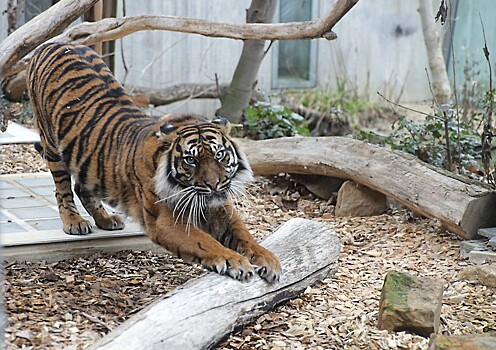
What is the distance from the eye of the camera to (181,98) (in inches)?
339

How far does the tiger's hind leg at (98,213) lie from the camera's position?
14.4 ft

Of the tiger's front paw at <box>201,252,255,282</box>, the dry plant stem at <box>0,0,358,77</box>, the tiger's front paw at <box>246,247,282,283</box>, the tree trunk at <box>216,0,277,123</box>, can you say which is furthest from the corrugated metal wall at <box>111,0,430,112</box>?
the tiger's front paw at <box>201,252,255,282</box>

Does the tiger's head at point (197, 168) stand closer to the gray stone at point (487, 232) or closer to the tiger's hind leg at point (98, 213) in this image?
the tiger's hind leg at point (98, 213)

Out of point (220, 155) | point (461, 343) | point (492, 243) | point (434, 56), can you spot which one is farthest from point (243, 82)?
point (461, 343)

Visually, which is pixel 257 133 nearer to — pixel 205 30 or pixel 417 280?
pixel 205 30

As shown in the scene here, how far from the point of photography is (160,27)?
4.30 meters

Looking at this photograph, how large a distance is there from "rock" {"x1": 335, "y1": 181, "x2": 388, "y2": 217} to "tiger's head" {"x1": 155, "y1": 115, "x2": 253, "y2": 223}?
181 centimetres

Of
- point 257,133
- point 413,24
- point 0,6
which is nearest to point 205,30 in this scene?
point 257,133

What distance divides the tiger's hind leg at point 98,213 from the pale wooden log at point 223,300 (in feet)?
3.29

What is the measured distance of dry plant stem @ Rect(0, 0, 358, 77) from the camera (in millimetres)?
3891

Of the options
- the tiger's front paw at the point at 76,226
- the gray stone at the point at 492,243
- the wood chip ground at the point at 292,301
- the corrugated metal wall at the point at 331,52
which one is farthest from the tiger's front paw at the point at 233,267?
the corrugated metal wall at the point at 331,52

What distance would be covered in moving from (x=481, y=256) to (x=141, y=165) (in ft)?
6.67

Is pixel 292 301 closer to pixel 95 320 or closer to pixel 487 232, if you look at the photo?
pixel 95 320

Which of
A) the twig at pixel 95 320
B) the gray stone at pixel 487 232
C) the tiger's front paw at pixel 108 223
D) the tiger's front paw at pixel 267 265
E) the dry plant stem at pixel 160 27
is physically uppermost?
the dry plant stem at pixel 160 27
